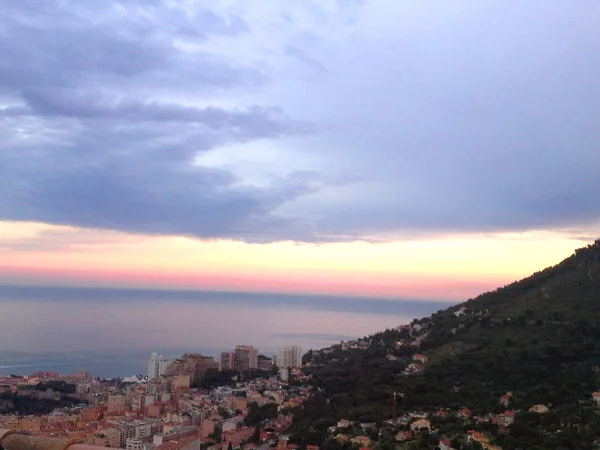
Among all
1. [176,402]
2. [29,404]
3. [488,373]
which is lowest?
[29,404]

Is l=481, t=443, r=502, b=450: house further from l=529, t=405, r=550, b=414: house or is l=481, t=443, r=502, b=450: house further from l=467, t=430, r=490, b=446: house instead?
l=529, t=405, r=550, b=414: house

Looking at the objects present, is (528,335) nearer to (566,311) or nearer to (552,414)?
(566,311)

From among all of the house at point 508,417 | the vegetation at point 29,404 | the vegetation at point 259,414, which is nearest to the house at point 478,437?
the house at point 508,417

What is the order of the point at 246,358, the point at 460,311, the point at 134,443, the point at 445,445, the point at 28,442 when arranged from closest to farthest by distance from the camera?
the point at 28,442
the point at 445,445
the point at 134,443
the point at 246,358
the point at 460,311

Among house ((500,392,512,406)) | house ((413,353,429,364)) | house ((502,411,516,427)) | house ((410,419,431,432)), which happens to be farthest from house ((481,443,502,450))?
house ((413,353,429,364))

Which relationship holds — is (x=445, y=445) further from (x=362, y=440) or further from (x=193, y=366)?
(x=193, y=366)

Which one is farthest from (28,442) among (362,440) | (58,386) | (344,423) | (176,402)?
(58,386)
